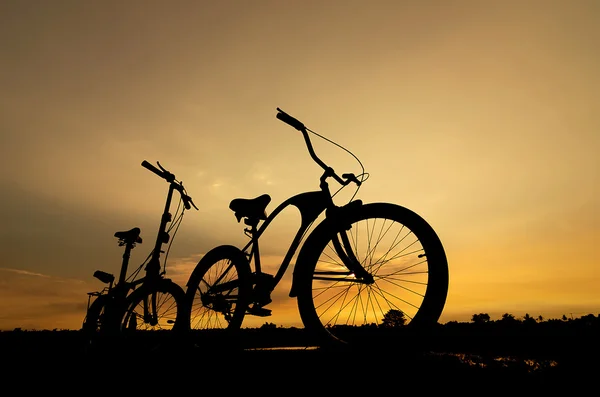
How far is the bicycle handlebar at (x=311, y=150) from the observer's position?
4434 millimetres

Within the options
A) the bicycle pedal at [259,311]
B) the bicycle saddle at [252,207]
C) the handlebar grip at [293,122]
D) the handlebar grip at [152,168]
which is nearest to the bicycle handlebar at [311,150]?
the handlebar grip at [293,122]

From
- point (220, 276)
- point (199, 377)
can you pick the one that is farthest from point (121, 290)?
point (199, 377)

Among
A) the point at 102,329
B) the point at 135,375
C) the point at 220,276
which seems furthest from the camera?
the point at 102,329

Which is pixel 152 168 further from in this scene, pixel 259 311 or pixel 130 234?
pixel 259 311

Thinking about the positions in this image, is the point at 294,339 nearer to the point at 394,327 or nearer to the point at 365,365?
the point at 394,327

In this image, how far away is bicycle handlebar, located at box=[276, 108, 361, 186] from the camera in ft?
14.5

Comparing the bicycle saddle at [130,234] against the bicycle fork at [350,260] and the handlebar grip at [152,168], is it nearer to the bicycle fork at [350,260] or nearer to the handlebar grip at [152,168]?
the handlebar grip at [152,168]

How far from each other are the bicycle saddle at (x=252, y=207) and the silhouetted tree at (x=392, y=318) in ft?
6.30

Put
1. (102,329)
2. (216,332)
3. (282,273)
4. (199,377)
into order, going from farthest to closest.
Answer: (102,329) → (216,332) → (282,273) → (199,377)

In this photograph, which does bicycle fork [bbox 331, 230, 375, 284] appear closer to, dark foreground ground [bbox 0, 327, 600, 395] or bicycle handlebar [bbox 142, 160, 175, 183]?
dark foreground ground [bbox 0, 327, 600, 395]

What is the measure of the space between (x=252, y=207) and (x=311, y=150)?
3.86 feet

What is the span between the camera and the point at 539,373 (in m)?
2.95

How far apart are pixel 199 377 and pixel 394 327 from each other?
1.68m

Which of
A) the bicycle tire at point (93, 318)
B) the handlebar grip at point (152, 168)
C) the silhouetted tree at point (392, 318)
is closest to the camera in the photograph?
the silhouetted tree at point (392, 318)
